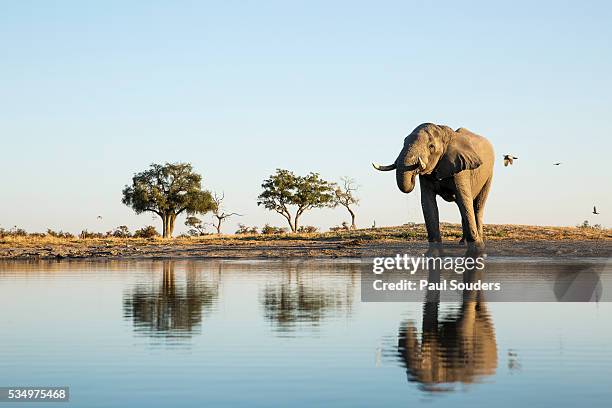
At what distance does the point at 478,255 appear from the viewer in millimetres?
35125

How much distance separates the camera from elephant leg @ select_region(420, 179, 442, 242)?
33.3m

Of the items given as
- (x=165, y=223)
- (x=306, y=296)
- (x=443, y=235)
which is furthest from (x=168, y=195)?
(x=306, y=296)

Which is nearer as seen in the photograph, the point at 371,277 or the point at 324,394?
the point at 324,394

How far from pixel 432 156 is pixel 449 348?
21.8 metres

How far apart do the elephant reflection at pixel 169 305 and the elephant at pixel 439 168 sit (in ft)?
31.7

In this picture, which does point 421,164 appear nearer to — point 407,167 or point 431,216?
point 407,167

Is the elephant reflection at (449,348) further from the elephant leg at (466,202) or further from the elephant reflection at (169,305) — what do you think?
the elephant leg at (466,202)

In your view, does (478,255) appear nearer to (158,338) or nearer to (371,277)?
(371,277)

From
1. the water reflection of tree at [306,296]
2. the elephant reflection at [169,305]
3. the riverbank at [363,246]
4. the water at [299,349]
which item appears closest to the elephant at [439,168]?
the riverbank at [363,246]

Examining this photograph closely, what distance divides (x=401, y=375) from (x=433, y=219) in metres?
23.3

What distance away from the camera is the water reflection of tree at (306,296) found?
16078 mm

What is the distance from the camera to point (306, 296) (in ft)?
65.8

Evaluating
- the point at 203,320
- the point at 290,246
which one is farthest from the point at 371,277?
the point at 290,246

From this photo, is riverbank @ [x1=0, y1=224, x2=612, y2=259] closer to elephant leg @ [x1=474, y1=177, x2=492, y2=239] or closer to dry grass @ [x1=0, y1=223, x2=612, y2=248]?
dry grass @ [x1=0, y1=223, x2=612, y2=248]
